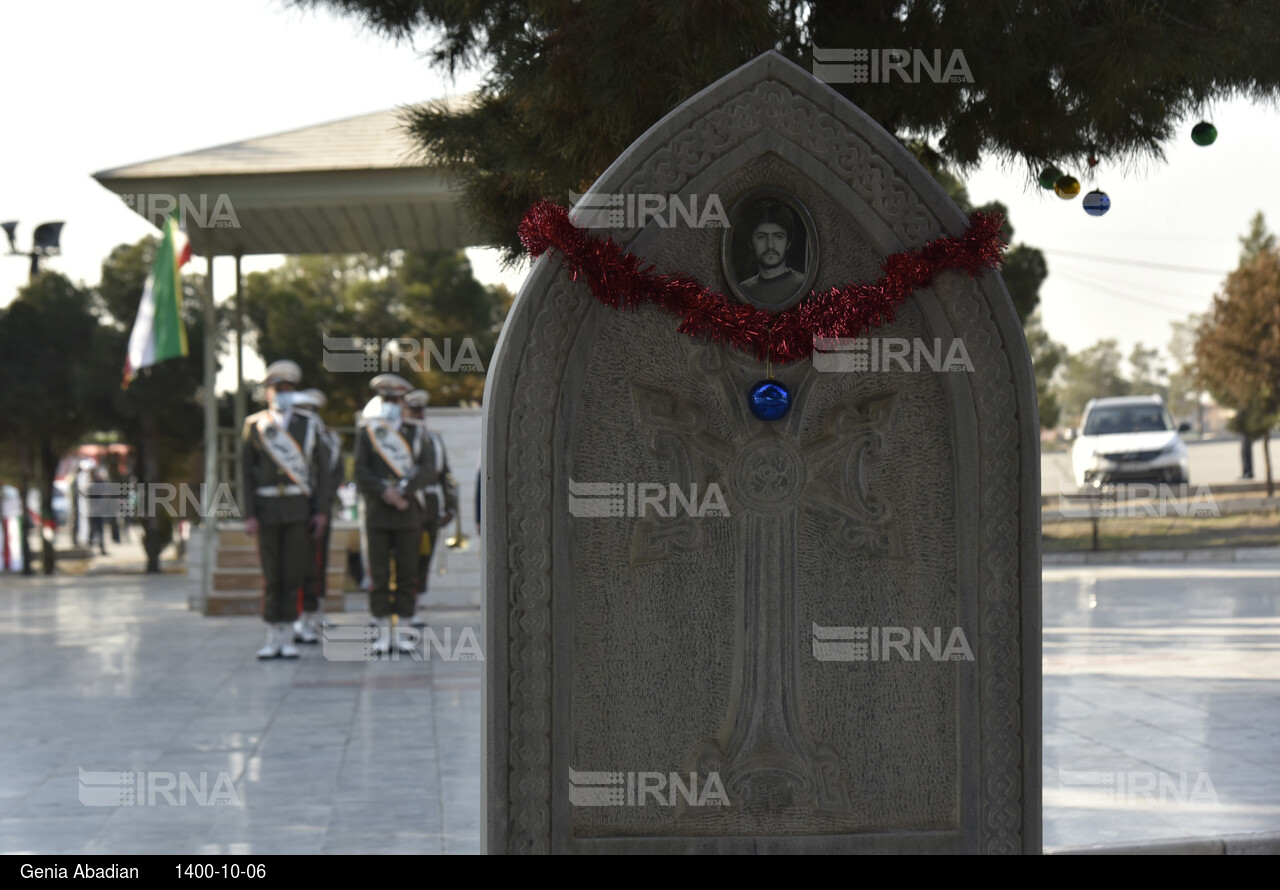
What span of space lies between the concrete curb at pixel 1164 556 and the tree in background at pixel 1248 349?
255 inches

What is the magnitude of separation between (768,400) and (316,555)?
757 centimetres

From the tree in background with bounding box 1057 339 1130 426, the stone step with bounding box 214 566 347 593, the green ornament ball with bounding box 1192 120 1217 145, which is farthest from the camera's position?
the tree in background with bounding box 1057 339 1130 426

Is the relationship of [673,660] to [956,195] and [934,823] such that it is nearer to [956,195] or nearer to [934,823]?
[934,823]

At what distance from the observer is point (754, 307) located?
3436mm

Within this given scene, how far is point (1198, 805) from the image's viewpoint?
5.10m

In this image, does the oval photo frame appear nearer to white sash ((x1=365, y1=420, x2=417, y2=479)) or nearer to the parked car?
white sash ((x1=365, y1=420, x2=417, y2=479))

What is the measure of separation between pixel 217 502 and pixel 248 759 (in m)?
7.51

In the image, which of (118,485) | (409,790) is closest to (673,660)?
(409,790)

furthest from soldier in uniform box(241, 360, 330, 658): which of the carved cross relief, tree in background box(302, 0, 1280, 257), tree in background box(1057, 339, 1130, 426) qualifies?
tree in background box(1057, 339, 1130, 426)

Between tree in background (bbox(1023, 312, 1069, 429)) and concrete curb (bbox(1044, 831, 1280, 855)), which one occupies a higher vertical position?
tree in background (bbox(1023, 312, 1069, 429))

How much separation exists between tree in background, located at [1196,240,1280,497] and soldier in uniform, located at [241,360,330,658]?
1917 centimetres

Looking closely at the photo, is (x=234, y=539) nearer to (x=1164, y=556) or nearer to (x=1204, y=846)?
(x=1204, y=846)

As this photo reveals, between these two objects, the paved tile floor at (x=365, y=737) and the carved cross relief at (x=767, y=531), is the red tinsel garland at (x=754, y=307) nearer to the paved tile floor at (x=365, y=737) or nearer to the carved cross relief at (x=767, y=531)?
the carved cross relief at (x=767, y=531)

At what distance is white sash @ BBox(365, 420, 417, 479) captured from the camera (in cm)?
1012
